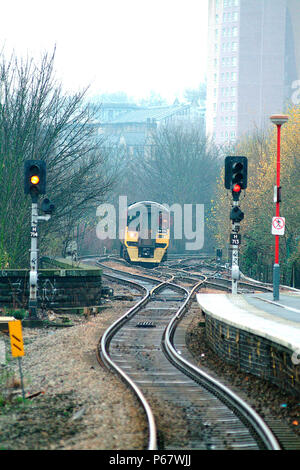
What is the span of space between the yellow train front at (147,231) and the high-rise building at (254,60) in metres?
61.6

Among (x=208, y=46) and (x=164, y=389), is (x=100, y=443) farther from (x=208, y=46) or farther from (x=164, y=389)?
(x=208, y=46)

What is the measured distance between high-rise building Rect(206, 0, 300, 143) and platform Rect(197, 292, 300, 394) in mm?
82149

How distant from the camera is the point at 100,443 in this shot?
25.8 ft

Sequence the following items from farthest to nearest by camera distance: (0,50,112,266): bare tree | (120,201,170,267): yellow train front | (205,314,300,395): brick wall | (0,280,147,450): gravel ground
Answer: (120,201,170,267): yellow train front, (0,50,112,266): bare tree, (205,314,300,395): brick wall, (0,280,147,450): gravel ground

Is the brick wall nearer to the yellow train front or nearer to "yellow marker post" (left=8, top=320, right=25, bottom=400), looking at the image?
"yellow marker post" (left=8, top=320, right=25, bottom=400)

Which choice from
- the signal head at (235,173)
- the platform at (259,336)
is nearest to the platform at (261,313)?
the platform at (259,336)

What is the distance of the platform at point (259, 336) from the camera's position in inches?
406

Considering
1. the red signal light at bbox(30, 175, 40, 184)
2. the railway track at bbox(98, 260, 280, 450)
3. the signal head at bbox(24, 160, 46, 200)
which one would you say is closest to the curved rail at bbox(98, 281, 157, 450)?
the railway track at bbox(98, 260, 280, 450)

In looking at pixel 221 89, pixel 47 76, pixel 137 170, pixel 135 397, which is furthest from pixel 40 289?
pixel 221 89

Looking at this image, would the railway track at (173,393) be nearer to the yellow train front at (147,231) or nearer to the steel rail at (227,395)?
the steel rail at (227,395)

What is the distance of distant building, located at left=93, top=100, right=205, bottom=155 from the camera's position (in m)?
115

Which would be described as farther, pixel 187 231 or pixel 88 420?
pixel 187 231

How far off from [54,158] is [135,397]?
50.0 feet

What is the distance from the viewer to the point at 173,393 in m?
10.6
